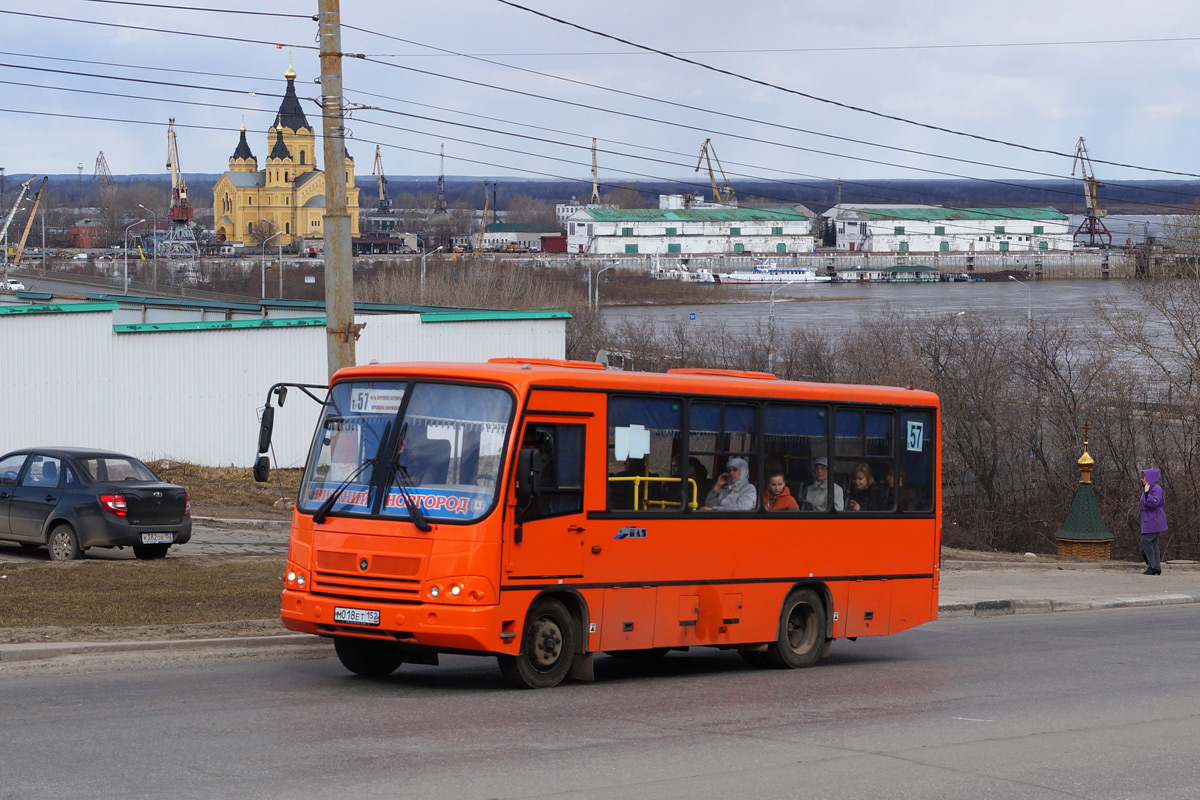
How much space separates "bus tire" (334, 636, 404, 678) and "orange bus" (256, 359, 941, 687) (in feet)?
0.06

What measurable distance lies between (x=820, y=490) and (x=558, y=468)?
370 cm

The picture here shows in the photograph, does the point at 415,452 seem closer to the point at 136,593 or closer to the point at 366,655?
the point at 366,655

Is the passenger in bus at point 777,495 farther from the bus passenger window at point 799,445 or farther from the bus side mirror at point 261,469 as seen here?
the bus side mirror at point 261,469

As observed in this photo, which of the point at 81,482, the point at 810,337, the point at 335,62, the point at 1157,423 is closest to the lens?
the point at 335,62

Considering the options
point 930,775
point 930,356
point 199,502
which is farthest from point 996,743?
point 930,356

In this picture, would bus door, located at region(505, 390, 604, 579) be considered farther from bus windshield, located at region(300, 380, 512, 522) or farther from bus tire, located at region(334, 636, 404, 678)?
bus tire, located at region(334, 636, 404, 678)

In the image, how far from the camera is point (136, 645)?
1235 centimetres

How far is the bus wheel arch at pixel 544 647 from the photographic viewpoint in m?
11.4

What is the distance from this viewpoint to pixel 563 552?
1155 centimetres

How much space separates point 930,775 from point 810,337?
6285cm

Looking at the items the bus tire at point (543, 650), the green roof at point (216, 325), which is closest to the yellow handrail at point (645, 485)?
the bus tire at point (543, 650)

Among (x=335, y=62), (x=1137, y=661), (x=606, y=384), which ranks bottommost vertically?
(x=1137, y=661)

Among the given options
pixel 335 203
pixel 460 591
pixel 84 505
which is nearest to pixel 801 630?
pixel 460 591

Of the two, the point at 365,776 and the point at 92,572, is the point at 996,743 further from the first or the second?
the point at 92,572
